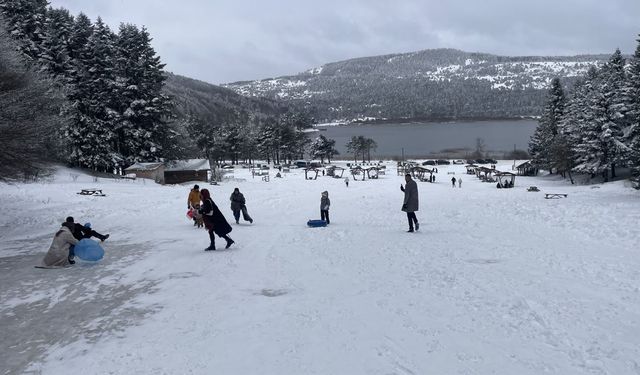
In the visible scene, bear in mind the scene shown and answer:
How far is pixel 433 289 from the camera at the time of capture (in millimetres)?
9422

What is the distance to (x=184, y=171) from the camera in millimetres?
54969

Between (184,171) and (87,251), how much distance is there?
4303 cm

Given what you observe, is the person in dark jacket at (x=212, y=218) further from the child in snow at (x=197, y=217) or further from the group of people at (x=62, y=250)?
the child in snow at (x=197, y=217)

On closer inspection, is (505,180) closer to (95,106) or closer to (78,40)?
(95,106)

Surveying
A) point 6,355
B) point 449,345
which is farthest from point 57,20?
point 449,345

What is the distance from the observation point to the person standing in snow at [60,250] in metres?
12.9

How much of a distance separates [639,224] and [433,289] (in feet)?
36.8

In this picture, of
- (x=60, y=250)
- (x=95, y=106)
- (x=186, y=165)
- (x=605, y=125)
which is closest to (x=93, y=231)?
(x=60, y=250)

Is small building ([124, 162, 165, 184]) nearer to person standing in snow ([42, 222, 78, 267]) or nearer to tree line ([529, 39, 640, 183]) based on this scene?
person standing in snow ([42, 222, 78, 267])

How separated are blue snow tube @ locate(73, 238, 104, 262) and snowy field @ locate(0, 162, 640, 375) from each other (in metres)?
0.33

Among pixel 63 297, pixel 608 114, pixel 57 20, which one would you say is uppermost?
pixel 57 20

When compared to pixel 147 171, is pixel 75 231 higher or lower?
lower

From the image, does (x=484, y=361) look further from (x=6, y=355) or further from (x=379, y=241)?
(x=379, y=241)

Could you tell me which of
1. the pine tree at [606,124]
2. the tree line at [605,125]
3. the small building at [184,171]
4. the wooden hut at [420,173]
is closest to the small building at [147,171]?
the small building at [184,171]
